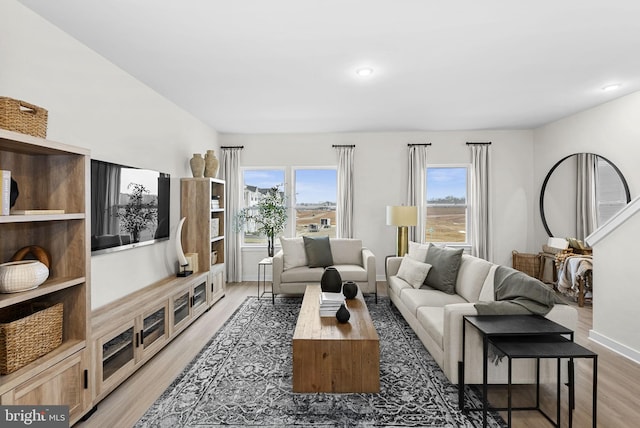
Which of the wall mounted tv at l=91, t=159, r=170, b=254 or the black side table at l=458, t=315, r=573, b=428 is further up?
the wall mounted tv at l=91, t=159, r=170, b=254

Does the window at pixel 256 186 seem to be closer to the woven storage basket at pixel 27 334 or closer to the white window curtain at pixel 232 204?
the white window curtain at pixel 232 204

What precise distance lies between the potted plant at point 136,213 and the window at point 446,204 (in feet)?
14.7

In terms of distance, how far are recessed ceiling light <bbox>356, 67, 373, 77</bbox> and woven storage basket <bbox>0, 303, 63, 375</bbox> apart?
301 centimetres

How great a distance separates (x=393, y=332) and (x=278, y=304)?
1710 mm

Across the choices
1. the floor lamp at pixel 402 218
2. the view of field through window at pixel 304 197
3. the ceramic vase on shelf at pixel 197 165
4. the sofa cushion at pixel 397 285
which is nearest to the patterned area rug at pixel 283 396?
the sofa cushion at pixel 397 285

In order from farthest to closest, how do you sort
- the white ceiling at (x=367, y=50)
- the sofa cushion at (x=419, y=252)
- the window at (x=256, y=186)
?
the window at (x=256, y=186)
the sofa cushion at (x=419, y=252)
the white ceiling at (x=367, y=50)

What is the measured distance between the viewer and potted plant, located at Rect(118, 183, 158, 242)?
10.5 ft

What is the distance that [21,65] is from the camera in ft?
7.07

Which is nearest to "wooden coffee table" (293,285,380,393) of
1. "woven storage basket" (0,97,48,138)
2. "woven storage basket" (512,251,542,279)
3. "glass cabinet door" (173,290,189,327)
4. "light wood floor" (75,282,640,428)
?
"light wood floor" (75,282,640,428)

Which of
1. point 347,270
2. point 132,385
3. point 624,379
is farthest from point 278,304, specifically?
point 624,379

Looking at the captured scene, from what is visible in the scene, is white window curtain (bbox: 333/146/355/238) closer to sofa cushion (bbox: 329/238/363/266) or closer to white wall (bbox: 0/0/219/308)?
sofa cushion (bbox: 329/238/363/266)

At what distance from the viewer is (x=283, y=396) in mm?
2381

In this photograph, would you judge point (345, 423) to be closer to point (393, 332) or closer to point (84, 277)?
point (393, 332)

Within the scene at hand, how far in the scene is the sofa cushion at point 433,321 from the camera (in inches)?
101
